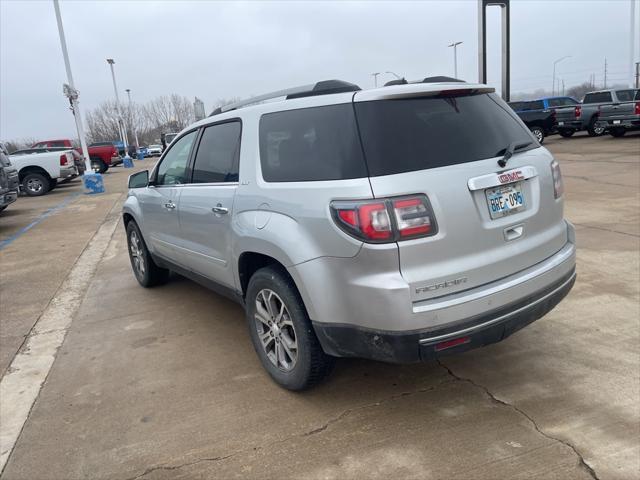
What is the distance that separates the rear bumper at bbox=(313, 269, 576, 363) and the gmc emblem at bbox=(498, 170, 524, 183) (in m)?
0.65

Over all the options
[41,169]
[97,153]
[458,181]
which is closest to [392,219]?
[458,181]

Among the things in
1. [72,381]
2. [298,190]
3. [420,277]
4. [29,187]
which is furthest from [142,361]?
[29,187]

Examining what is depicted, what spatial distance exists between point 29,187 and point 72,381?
629 inches

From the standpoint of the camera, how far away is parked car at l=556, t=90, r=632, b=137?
2231cm

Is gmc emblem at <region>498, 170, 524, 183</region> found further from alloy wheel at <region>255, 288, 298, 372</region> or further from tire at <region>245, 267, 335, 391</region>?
alloy wheel at <region>255, 288, 298, 372</region>

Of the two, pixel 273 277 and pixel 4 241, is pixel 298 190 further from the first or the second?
pixel 4 241

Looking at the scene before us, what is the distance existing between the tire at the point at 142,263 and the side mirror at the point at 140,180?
0.48 meters

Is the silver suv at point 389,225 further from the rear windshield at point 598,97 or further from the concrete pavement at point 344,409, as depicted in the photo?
the rear windshield at point 598,97

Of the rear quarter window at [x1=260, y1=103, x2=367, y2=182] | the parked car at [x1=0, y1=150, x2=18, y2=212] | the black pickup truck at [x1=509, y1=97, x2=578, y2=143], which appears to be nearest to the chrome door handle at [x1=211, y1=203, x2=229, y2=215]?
the rear quarter window at [x1=260, y1=103, x2=367, y2=182]

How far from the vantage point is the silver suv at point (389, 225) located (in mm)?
2539

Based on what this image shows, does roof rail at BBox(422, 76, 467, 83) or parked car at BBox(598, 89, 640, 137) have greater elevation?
roof rail at BBox(422, 76, 467, 83)

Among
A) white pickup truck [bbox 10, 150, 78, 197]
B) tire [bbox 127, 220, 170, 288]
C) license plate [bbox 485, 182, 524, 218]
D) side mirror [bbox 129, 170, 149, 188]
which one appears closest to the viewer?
license plate [bbox 485, 182, 524, 218]

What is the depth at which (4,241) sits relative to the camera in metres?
9.33

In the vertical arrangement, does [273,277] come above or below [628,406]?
above
